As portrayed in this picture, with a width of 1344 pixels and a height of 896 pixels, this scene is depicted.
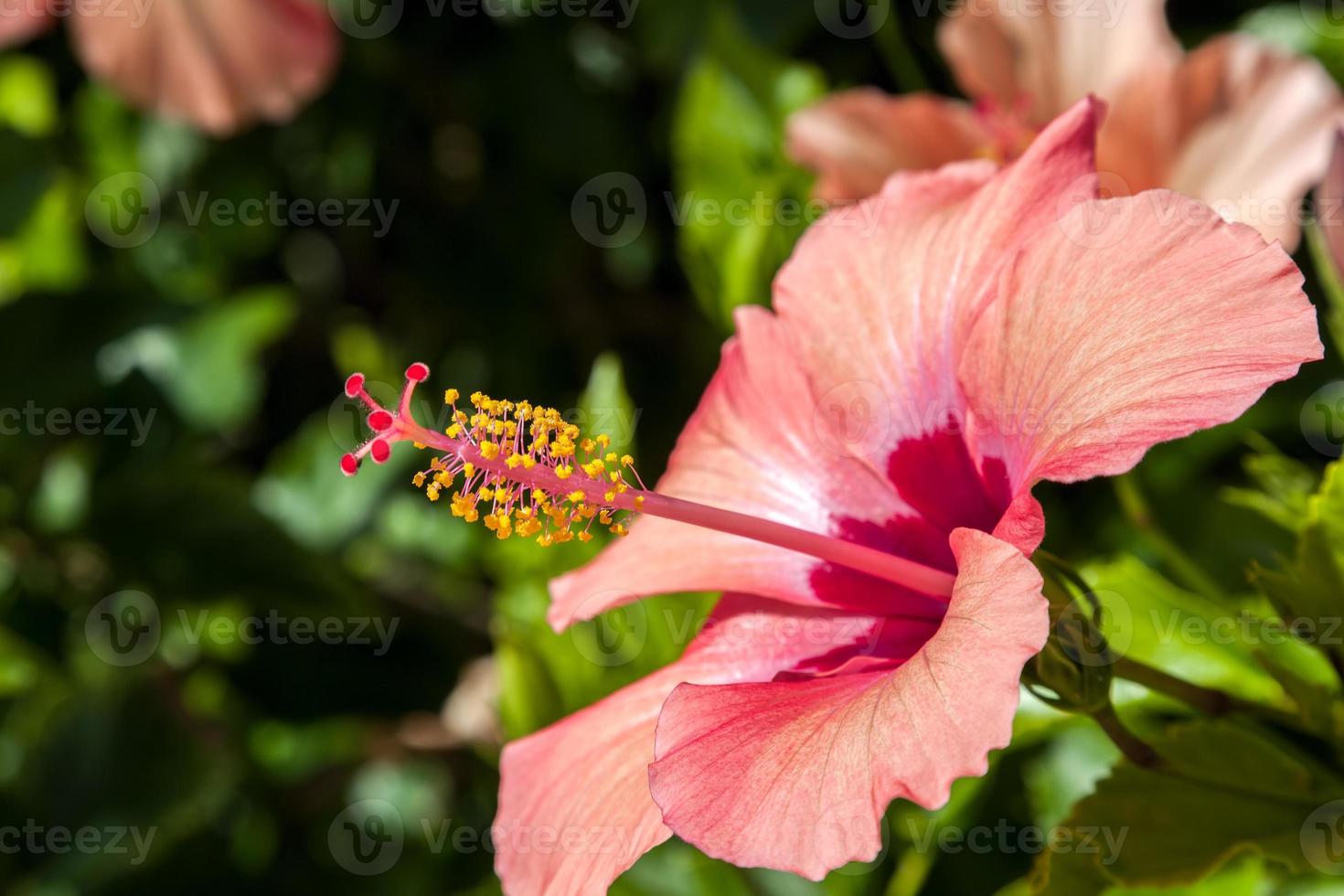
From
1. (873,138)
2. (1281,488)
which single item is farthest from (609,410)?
(1281,488)

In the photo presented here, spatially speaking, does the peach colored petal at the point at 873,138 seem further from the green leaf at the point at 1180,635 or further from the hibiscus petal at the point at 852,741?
the hibiscus petal at the point at 852,741

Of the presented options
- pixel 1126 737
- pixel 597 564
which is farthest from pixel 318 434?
pixel 1126 737

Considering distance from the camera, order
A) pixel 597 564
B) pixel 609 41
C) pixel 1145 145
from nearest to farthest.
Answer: pixel 597 564 → pixel 1145 145 → pixel 609 41

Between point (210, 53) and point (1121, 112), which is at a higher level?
point (1121, 112)

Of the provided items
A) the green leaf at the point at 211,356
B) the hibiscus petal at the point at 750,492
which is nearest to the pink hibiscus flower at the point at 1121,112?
the hibiscus petal at the point at 750,492

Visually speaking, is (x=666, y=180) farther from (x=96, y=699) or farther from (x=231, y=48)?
(x=96, y=699)

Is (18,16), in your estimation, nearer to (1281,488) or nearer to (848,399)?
(848,399)
